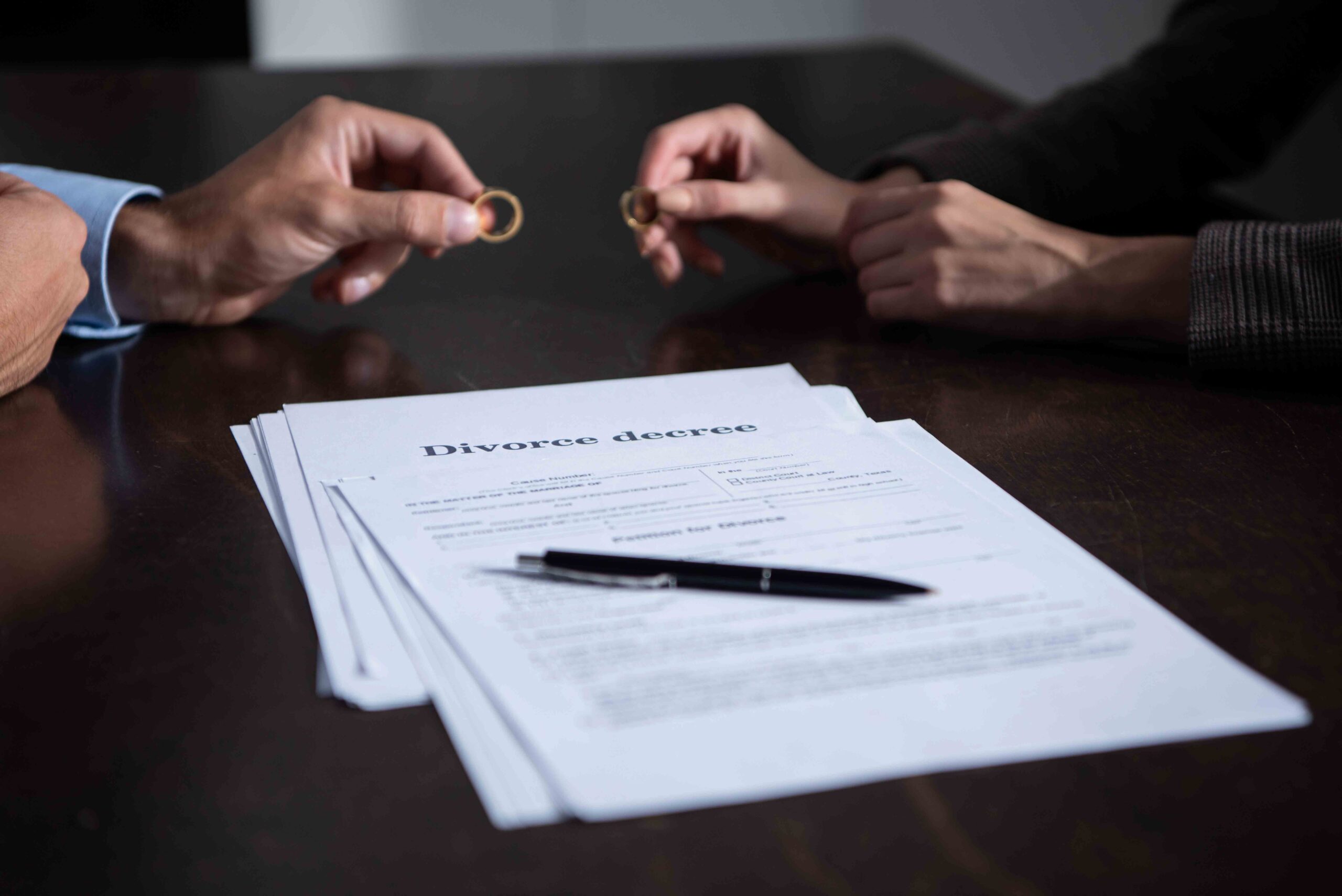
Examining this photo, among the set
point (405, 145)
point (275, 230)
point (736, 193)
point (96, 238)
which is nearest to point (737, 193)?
point (736, 193)

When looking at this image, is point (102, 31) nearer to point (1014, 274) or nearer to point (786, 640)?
point (1014, 274)

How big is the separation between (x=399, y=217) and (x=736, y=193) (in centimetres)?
30

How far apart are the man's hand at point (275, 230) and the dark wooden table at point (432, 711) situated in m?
0.04

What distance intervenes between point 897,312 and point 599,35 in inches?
132

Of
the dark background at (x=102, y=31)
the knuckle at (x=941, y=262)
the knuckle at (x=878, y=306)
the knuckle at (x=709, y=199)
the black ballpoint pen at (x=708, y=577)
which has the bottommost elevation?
the dark background at (x=102, y=31)

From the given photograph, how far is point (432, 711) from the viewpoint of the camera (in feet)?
1.47

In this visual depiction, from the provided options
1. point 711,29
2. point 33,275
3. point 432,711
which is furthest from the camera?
point 711,29

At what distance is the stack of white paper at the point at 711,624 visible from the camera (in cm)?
41

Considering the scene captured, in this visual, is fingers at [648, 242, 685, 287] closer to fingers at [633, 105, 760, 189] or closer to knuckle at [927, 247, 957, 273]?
fingers at [633, 105, 760, 189]

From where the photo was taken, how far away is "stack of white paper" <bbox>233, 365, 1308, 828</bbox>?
41cm

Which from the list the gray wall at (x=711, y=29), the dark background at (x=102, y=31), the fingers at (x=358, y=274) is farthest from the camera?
the gray wall at (x=711, y=29)

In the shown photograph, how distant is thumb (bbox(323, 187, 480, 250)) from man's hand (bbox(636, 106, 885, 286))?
0.58 feet

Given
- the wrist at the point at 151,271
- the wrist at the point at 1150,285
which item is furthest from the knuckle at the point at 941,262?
the wrist at the point at 151,271

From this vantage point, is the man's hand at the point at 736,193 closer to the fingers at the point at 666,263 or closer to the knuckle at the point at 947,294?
the fingers at the point at 666,263
